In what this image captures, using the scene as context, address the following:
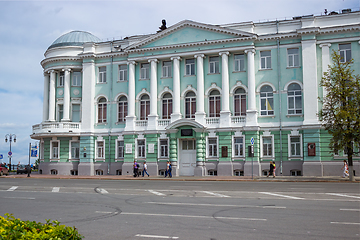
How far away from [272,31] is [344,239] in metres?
30.9

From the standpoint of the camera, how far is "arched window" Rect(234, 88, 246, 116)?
3734 cm

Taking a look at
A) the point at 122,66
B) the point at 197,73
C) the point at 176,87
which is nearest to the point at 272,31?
the point at 197,73

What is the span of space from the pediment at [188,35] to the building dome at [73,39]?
7.49 m

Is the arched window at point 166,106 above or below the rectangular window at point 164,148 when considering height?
above

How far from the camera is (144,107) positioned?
4094cm

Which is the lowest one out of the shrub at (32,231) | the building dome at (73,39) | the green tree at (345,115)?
the shrub at (32,231)

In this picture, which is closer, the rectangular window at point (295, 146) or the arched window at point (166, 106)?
the rectangular window at point (295, 146)

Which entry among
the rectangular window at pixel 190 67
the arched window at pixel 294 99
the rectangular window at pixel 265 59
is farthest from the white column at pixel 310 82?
the rectangular window at pixel 190 67

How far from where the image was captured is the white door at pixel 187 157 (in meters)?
38.2

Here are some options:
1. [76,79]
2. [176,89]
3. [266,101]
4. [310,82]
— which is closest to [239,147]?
[266,101]

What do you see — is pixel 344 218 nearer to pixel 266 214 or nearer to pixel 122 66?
pixel 266 214

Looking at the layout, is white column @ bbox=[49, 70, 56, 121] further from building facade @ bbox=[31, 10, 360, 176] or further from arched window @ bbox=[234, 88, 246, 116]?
arched window @ bbox=[234, 88, 246, 116]

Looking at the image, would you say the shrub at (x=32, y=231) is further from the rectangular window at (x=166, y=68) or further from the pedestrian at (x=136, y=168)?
the rectangular window at (x=166, y=68)

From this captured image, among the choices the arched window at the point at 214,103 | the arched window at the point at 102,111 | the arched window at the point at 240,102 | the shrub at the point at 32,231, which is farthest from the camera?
the arched window at the point at 102,111
